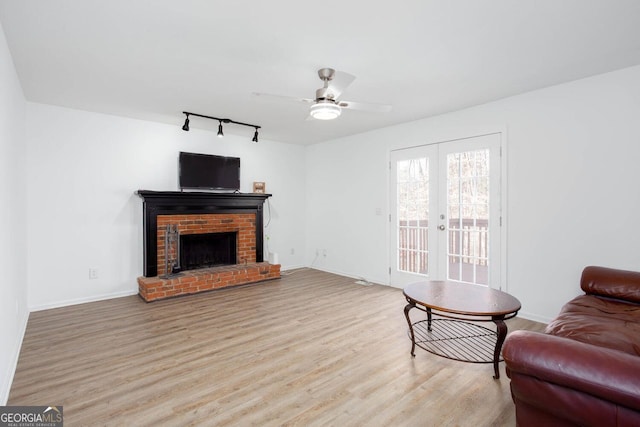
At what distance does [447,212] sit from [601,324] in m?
2.33

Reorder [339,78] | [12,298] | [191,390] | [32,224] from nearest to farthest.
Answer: [191,390] < [339,78] < [12,298] < [32,224]

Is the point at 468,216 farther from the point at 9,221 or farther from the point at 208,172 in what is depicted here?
the point at 9,221

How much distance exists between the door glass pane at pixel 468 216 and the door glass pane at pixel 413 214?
0.37 m

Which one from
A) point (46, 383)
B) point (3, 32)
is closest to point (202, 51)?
point (3, 32)

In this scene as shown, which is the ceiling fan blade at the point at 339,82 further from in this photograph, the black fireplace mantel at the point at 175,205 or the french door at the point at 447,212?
the black fireplace mantel at the point at 175,205

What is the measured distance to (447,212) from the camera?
425cm

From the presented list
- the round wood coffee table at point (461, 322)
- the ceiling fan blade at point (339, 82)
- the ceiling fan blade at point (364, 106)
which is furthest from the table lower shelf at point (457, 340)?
the ceiling fan blade at point (339, 82)

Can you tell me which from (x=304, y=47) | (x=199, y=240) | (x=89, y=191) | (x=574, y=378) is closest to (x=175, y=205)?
(x=199, y=240)

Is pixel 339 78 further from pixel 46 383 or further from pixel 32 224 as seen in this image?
pixel 32 224

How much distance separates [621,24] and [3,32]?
4242mm

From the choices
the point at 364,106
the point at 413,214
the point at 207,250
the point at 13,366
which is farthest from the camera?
the point at 207,250

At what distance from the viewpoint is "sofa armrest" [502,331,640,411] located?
1.21m

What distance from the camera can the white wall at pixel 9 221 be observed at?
215 cm

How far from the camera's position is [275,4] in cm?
195
